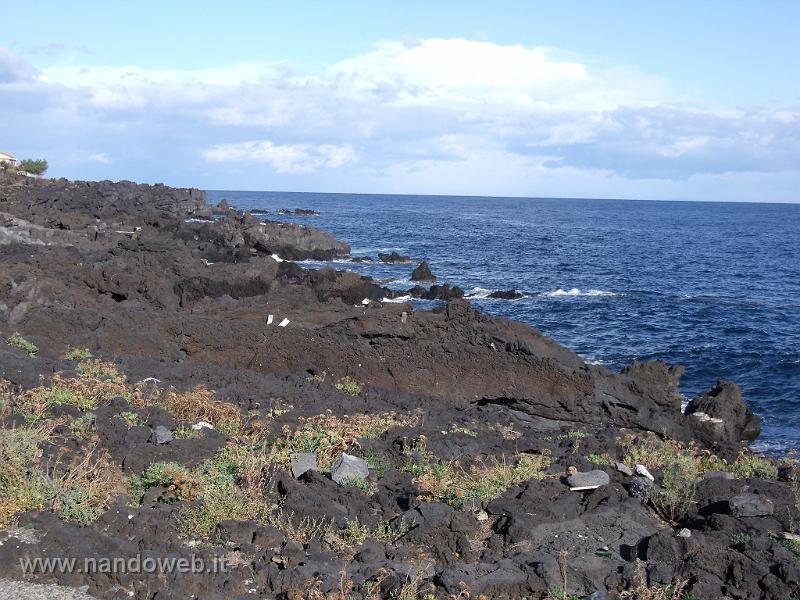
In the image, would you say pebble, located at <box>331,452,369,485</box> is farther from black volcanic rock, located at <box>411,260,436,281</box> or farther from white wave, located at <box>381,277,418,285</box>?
black volcanic rock, located at <box>411,260,436,281</box>

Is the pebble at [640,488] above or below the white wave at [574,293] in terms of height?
above

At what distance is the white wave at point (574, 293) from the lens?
40250 millimetres

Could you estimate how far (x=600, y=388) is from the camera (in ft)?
48.6

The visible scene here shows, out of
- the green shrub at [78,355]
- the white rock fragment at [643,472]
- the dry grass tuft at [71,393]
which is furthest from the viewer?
the green shrub at [78,355]

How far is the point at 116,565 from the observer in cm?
681

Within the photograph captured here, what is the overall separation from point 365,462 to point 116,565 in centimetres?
358

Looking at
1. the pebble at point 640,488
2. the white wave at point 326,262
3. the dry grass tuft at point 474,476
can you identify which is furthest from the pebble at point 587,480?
the white wave at point 326,262

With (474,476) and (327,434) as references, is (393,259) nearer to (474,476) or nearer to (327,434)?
(327,434)

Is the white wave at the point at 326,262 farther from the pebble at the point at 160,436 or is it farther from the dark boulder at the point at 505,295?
the pebble at the point at 160,436

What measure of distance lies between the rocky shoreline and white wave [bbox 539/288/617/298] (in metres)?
22.4

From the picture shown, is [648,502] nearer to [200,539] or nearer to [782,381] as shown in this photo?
[200,539]

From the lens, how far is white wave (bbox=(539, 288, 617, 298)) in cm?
4025

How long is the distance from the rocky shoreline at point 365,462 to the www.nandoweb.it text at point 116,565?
0.06 metres

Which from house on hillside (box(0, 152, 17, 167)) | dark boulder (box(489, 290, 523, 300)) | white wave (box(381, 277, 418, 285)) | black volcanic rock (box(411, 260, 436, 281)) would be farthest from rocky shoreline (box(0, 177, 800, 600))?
house on hillside (box(0, 152, 17, 167))
